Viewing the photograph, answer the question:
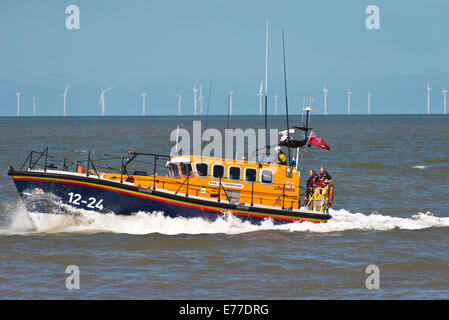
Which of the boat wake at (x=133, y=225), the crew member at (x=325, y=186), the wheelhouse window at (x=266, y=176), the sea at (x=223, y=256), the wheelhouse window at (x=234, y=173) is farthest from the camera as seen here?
the crew member at (x=325, y=186)

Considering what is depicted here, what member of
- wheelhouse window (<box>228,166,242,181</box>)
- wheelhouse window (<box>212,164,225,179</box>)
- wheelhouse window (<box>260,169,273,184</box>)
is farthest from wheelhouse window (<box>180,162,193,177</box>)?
wheelhouse window (<box>260,169,273,184</box>)

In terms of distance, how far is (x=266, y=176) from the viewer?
56.9 feet

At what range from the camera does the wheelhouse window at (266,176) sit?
1733 centimetres

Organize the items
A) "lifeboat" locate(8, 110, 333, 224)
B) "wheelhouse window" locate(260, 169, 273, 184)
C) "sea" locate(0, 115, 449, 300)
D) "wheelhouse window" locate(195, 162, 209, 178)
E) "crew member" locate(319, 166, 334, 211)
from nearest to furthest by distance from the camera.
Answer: "sea" locate(0, 115, 449, 300) < "lifeboat" locate(8, 110, 333, 224) < "wheelhouse window" locate(195, 162, 209, 178) < "wheelhouse window" locate(260, 169, 273, 184) < "crew member" locate(319, 166, 334, 211)

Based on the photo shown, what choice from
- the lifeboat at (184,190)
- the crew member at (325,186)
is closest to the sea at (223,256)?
the lifeboat at (184,190)

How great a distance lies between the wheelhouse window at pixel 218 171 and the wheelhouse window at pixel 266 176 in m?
1.10

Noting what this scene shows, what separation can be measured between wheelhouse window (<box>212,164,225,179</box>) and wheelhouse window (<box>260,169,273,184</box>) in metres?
1.10

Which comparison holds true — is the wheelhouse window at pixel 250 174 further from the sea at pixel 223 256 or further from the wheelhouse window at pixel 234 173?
the sea at pixel 223 256

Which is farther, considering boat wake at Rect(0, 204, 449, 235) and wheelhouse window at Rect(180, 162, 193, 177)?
wheelhouse window at Rect(180, 162, 193, 177)

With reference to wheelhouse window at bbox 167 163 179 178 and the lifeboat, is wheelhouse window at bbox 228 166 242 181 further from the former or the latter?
wheelhouse window at bbox 167 163 179 178

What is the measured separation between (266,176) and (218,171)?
134cm

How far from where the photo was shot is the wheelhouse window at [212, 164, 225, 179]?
1706cm

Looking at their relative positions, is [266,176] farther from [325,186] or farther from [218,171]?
[325,186]
